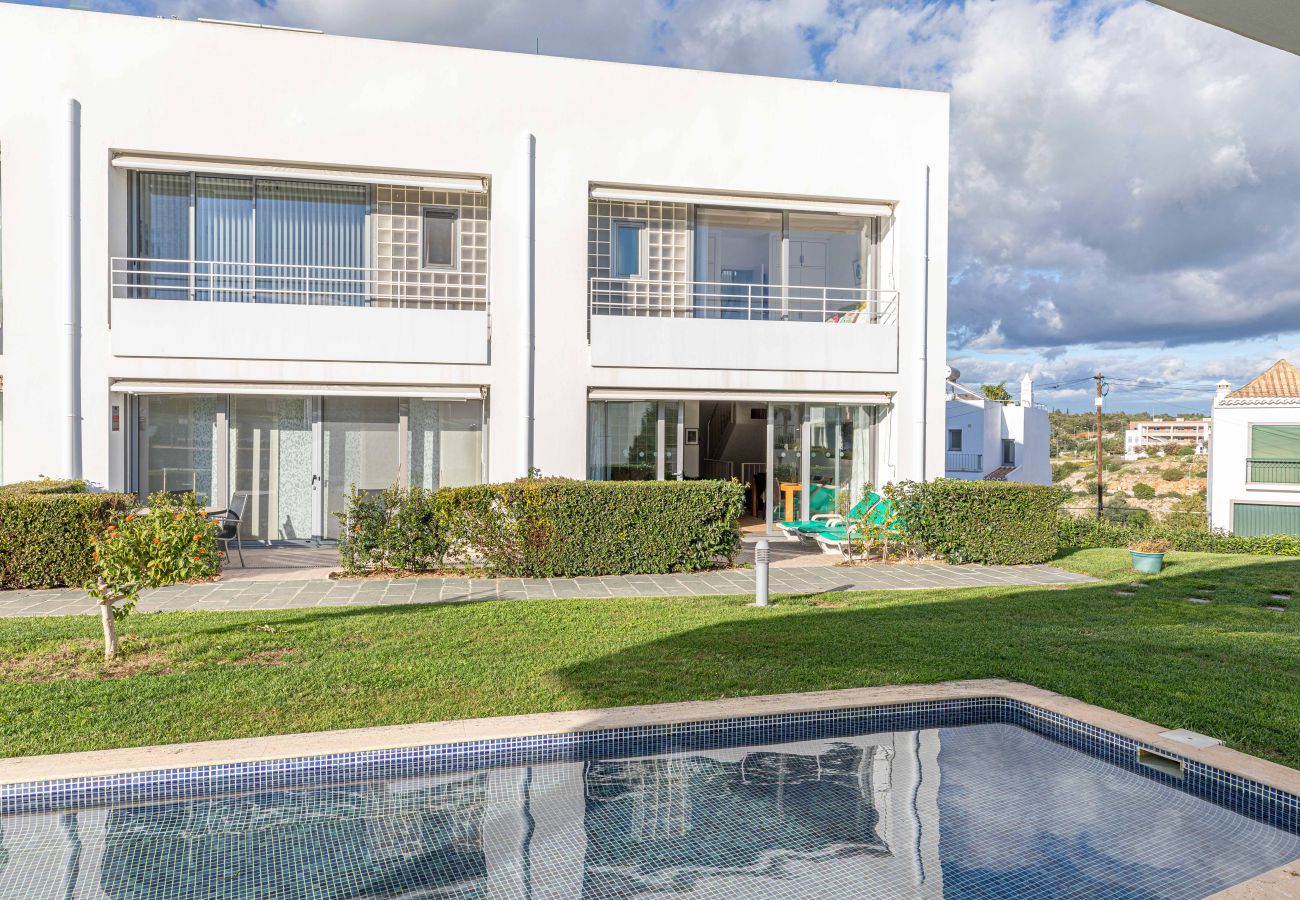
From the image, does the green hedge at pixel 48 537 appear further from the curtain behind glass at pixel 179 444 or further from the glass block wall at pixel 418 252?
the glass block wall at pixel 418 252

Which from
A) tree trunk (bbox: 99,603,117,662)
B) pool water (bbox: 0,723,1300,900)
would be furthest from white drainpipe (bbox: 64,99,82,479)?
pool water (bbox: 0,723,1300,900)

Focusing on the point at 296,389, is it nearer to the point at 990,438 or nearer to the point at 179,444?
the point at 179,444

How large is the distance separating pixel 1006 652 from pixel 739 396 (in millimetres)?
7770

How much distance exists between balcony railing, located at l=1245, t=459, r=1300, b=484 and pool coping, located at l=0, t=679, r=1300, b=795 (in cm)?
3431

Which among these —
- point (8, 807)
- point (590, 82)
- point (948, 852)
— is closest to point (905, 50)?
point (590, 82)

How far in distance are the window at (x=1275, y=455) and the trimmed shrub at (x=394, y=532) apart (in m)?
35.0

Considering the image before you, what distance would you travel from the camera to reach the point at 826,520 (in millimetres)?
14109

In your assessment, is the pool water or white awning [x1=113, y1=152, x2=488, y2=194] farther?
white awning [x1=113, y1=152, x2=488, y2=194]

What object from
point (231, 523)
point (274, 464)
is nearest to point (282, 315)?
point (274, 464)

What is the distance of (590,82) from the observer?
1344 cm

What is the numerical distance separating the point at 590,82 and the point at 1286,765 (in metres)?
12.6

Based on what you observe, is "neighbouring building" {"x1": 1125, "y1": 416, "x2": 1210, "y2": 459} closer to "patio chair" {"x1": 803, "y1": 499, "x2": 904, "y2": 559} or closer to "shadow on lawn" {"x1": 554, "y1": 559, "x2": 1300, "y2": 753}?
"patio chair" {"x1": 803, "y1": 499, "x2": 904, "y2": 559}

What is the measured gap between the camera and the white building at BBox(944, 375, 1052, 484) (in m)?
37.7

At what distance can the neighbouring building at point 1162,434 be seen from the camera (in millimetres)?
69469
